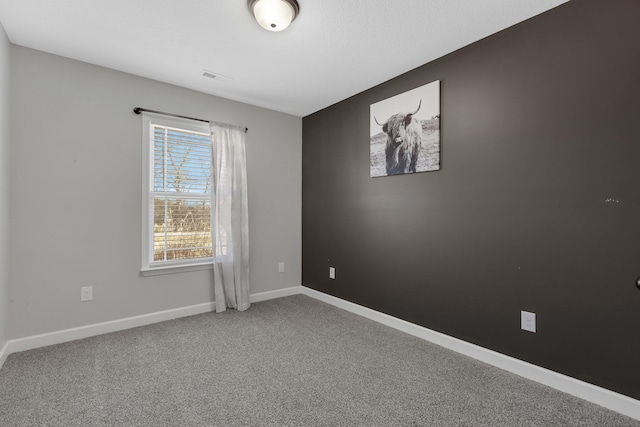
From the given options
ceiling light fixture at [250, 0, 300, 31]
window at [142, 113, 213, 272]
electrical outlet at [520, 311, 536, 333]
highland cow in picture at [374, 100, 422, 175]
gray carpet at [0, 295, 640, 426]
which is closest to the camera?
gray carpet at [0, 295, 640, 426]

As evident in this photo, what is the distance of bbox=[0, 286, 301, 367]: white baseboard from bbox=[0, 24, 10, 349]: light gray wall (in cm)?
11

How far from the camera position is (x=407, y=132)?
272 centimetres

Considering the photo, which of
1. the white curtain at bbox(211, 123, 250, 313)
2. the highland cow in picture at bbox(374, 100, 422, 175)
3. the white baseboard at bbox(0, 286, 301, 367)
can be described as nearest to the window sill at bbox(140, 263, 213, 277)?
the white curtain at bbox(211, 123, 250, 313)

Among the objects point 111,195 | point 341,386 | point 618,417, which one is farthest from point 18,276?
point 618,417

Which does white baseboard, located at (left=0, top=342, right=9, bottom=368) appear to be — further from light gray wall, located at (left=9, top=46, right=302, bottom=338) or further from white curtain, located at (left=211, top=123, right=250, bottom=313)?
white curtain, located at (left=211, top=123, right=250, bottom=313)

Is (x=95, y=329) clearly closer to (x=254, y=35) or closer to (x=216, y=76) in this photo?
(x=216, y=76)

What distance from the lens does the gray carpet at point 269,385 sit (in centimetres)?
158

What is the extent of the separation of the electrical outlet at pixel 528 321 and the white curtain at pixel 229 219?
260 centimetres

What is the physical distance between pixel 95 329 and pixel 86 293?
33cm

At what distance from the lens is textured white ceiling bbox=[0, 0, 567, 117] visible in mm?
1904

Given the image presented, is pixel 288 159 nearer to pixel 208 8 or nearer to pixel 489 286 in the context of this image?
pixel 208 8

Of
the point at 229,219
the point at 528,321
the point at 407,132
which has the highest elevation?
the point at 407,132

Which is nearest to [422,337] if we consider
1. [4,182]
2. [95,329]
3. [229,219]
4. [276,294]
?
[276,294]

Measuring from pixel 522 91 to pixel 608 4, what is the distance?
561 millimetres
